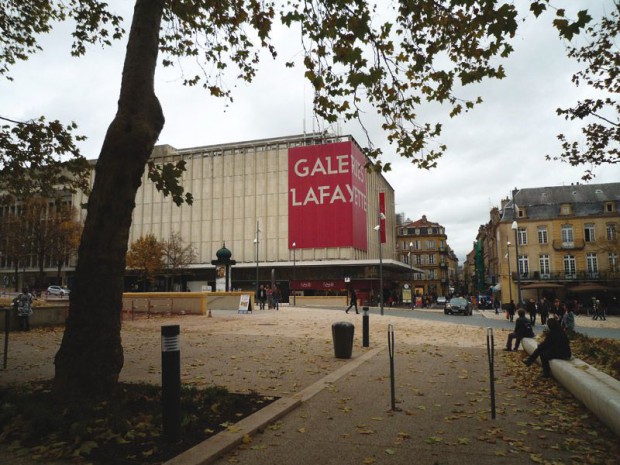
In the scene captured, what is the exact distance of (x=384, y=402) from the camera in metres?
6.77

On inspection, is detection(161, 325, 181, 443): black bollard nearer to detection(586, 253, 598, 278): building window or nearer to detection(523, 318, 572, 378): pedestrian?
detection(523, 318, 572, 378): pedestrian

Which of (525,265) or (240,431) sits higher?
(525,265)

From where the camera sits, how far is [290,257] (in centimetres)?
5909

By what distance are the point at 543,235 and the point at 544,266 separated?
12.1 ft

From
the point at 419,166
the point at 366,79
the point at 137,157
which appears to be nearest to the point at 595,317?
the point at 419,166

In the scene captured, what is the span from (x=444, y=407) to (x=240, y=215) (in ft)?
187

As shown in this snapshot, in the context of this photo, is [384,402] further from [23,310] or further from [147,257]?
[147,257]

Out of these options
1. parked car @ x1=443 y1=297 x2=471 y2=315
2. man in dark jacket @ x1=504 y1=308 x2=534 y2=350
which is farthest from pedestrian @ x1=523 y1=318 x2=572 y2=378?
parked car @ x1=443 y1=297 x2=471 y2=315

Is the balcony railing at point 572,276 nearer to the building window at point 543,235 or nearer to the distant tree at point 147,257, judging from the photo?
the building window at point 543,235

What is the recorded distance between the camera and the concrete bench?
199 inches

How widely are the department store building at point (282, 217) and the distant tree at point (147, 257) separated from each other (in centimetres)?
568

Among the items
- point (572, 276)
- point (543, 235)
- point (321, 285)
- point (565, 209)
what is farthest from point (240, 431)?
point (565, 209)

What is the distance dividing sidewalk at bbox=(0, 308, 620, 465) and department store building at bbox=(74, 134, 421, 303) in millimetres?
40093

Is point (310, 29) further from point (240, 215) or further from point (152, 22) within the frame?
point (240, 215)
